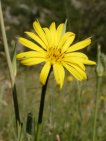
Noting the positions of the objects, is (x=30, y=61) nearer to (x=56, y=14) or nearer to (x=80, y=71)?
(x=80, y=71)

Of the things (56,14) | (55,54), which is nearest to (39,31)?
(55,54)

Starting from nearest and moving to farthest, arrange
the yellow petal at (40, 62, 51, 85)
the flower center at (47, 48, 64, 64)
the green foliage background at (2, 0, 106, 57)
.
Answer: the yellow petal at (40, 62, 51, 85)
the flower center at (47, 48, 64, 64)
the green foliage background at (2, 0, 106, 57)

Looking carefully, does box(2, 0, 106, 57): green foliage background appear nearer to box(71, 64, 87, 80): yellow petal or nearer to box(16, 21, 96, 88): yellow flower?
box(16, 21, 96, 88): yellow flower

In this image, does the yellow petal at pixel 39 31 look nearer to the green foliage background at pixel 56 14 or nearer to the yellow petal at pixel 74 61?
the yellow petal at pixel 74 61

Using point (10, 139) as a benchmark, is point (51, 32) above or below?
above

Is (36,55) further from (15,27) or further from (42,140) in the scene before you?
(15,27)

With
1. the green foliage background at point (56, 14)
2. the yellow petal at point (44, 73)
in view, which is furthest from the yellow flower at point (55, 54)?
the green foliage background at point (56, 14)

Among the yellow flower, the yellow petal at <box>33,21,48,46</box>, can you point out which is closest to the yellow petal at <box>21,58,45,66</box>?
the yellow flower

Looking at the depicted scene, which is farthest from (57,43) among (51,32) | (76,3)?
(76,3)
